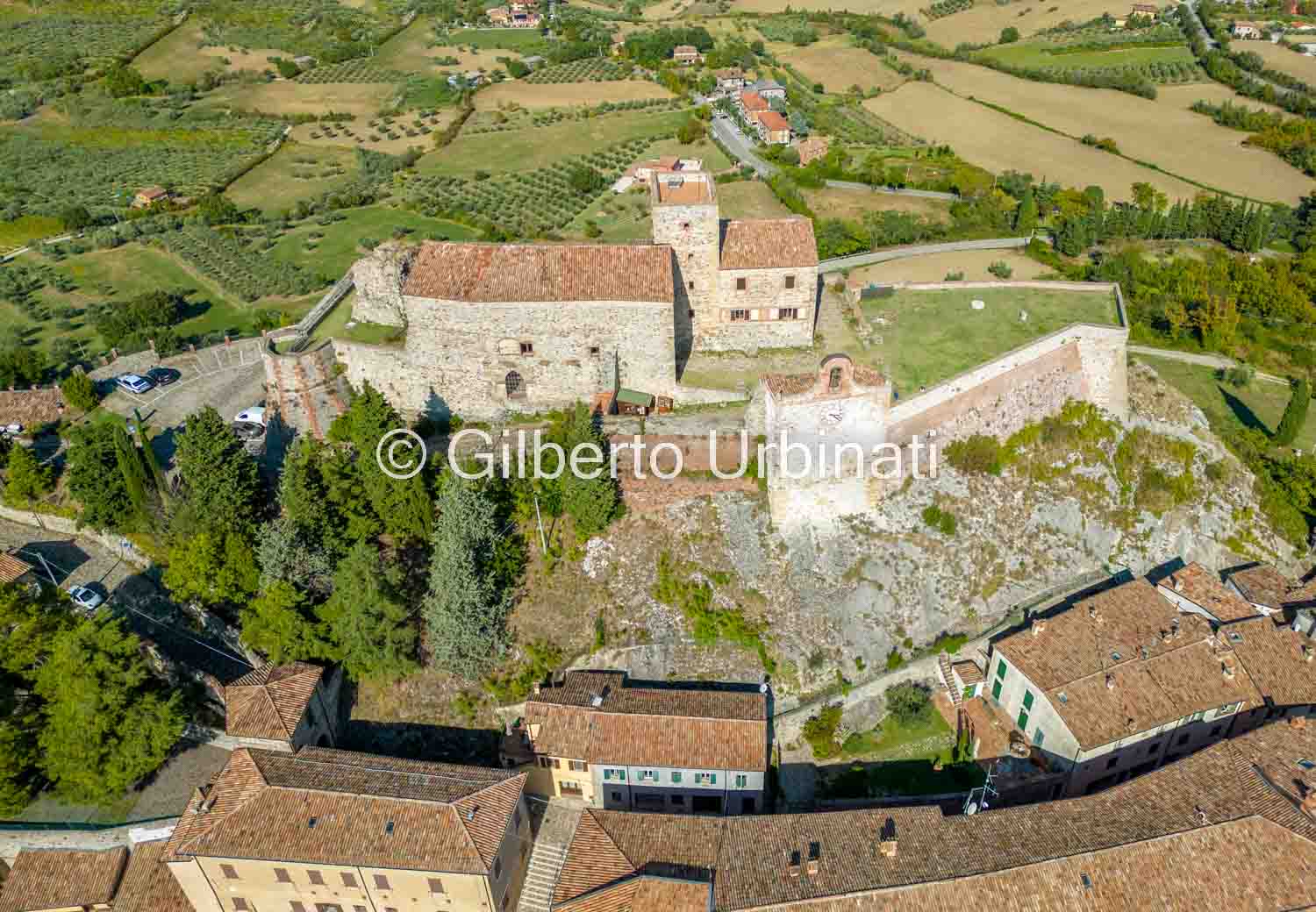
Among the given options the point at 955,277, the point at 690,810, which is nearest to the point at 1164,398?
the point at 955,277

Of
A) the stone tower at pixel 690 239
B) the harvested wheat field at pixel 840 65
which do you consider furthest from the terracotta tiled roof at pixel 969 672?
the harvested wheat field at pixel 840 65

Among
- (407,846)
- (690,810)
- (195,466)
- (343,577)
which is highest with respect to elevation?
(195,466)

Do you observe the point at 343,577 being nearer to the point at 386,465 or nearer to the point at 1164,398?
the point at 386,465

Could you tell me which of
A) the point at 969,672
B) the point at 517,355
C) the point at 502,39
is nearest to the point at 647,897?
the point at 969,672

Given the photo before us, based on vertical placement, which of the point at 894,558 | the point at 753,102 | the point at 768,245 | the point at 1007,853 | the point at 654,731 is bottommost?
the point at 654,731

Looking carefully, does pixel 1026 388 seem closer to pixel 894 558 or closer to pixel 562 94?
pixel 894 558

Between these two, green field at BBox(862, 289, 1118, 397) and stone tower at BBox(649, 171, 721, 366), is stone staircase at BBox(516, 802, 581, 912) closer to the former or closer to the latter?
stone tower at BBox(649, 171, 721, 366)
